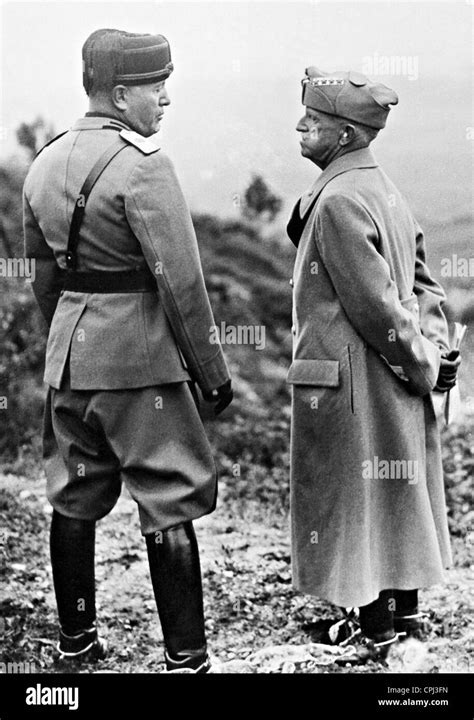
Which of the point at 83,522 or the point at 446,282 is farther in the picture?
the point at 446,282

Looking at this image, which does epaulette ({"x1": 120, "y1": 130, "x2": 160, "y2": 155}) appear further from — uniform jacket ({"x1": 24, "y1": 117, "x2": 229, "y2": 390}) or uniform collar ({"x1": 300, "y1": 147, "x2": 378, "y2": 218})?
uniform collar ({"x1": 300, "y1": 147, "x2": 378, "y2": 218})

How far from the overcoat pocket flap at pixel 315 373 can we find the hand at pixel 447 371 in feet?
1.46

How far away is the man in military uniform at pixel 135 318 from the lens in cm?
448

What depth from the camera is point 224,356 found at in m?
5.22

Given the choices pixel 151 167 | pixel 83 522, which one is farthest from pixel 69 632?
pixel 151 167

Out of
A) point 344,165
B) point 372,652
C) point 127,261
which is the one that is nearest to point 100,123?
point 127,261

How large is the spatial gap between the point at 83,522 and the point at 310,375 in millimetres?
996

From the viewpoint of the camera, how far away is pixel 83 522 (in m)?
4.78

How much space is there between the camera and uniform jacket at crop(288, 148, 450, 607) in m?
4.58

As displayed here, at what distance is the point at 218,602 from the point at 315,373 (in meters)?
1.30

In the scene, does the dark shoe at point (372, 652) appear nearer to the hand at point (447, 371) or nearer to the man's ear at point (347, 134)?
the hand at point (447, 371)

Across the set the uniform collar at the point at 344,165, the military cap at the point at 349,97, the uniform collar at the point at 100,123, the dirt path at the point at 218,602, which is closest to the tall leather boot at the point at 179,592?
the dirt path at the point at 218,602

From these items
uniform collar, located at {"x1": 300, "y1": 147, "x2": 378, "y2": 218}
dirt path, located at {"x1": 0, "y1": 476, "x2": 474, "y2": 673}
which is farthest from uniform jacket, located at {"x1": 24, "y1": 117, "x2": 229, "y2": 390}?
dirt path, located at {"x1": 0, "y1": 476, "x2": 474, "y2": 673}
